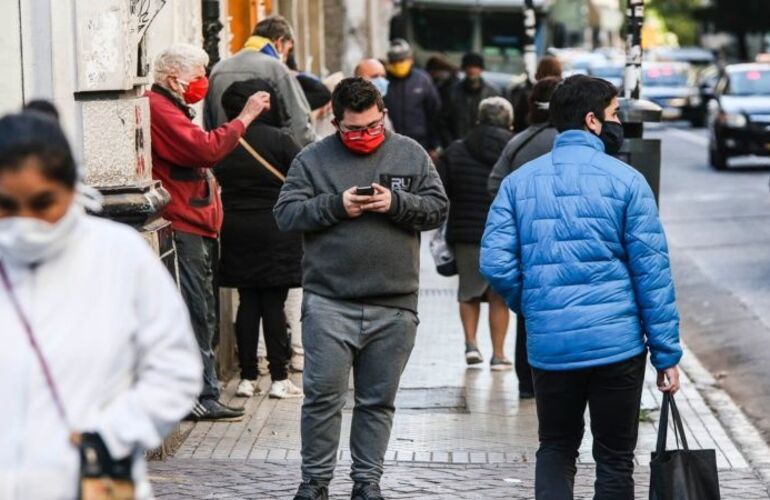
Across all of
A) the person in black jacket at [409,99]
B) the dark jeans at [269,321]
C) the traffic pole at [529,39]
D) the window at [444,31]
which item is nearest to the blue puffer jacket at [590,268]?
the dark jeans at [269,321]

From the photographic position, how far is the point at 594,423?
630 centimetres

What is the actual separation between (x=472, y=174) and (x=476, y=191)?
4.1 inches

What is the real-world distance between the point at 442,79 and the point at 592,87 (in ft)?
52.7

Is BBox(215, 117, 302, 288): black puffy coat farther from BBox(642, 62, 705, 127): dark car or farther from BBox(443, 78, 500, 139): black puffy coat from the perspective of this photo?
BBox(642, 62, 705, 127): dark car

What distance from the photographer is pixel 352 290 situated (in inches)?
281

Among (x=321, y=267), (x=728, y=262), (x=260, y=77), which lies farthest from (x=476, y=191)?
(x=728, y=262)

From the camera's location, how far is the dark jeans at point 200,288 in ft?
30.4

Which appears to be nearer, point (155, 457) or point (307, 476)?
point (307, 476)

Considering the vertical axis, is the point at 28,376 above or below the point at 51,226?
below

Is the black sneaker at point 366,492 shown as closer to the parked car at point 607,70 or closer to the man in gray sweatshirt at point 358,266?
the man in gray sweatshirt at point 358,266

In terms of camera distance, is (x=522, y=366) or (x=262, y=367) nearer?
(x=522, y=366)

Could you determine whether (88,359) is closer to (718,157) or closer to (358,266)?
(358,266)

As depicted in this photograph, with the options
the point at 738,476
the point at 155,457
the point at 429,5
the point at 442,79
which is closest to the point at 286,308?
the point at 155,457

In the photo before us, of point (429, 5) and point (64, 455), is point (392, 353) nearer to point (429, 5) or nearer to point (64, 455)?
point (64, 455)
